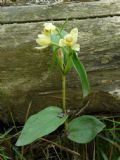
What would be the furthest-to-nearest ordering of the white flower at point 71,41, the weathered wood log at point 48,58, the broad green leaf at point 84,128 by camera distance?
the weathered wood log at point 48,58 → the broad green leaf at point 84,128 → the white flower at point 71,41

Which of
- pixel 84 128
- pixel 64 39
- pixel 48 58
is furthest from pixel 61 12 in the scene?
pixel 84 128

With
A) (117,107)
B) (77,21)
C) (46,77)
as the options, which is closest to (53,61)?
(46,77)

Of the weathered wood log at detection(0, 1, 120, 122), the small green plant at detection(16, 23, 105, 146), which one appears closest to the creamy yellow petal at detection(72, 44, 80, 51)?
the small green plant at detection(16, 23, 105, 146)

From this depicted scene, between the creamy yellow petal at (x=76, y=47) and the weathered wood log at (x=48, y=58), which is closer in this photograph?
the creamy yellow petal at (x=76, y=47)

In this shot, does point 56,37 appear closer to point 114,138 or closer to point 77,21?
point 77,21

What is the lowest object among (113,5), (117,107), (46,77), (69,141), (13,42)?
(69,141)

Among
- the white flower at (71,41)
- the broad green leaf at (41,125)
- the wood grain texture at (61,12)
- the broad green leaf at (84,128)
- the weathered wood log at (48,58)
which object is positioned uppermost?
the wood grain texture at (61,12)

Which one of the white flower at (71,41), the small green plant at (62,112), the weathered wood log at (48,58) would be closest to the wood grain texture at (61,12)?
the weathered wood log at (48,58)

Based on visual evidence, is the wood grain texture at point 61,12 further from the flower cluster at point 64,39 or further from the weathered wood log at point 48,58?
the flower cluster at point 64,39
